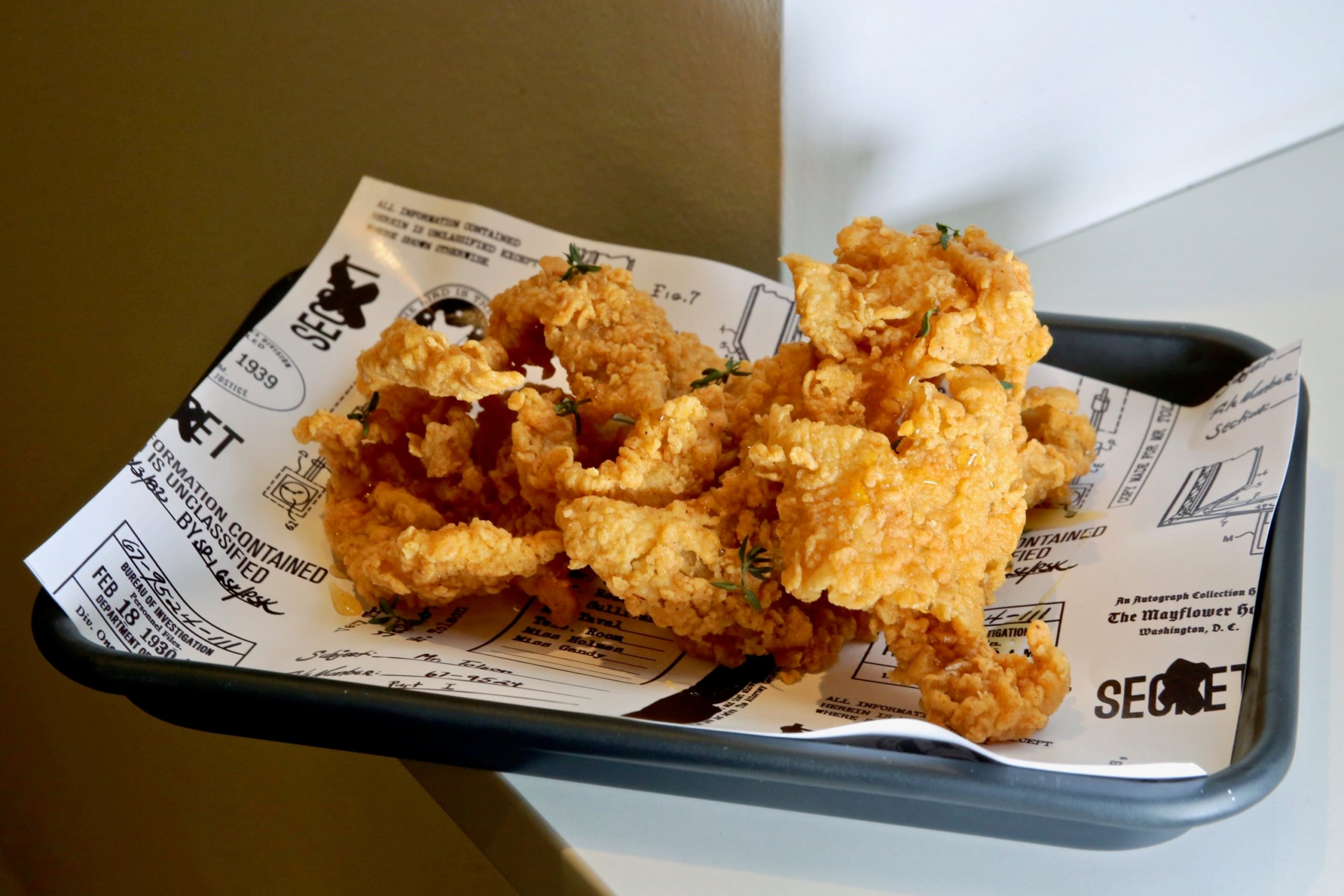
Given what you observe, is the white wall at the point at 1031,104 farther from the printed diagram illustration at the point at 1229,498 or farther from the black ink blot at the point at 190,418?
the black ink blot at the point at 190,418

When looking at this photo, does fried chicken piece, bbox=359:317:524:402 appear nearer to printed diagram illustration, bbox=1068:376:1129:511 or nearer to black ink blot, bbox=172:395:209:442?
black ink blot, bbox=172:395:209:442

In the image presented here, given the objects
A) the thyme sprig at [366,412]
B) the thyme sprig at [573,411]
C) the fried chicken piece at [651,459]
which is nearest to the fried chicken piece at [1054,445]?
the fried chicken piece at [651,459]

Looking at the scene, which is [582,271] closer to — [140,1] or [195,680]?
[195,680]

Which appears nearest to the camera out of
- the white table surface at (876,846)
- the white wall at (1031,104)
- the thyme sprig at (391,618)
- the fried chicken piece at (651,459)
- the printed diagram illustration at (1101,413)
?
the white table surface at (876,846)

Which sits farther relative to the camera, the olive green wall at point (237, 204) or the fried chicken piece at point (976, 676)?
the olive green wall at point (237, 204)

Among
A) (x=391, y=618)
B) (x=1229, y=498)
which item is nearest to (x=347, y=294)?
(x=391, y=618)

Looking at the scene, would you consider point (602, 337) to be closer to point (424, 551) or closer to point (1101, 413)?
point (424, 551)
